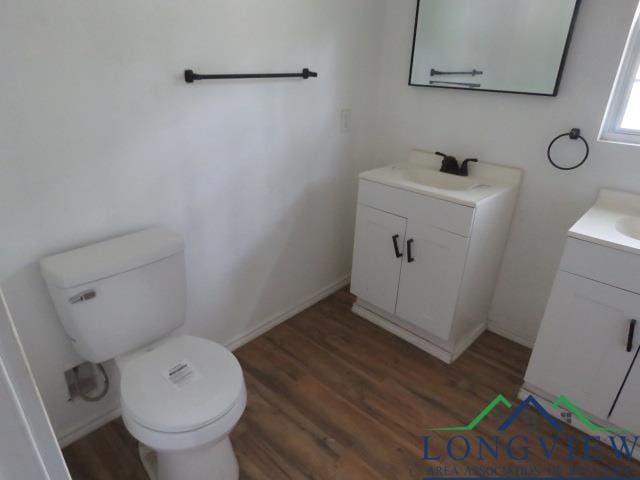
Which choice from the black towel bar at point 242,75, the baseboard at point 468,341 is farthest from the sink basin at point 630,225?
the black towel bar at point 242,75

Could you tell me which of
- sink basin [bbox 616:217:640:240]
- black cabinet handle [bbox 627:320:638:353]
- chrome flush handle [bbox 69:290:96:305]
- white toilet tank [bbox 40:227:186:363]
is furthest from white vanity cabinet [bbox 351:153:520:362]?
chrome flush handle [bbox 69:290:96:305]

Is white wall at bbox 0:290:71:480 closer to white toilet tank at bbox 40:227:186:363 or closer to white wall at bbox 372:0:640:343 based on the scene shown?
white toilet tank at bbox 40:227:186:363

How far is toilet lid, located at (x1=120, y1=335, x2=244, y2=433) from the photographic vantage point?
3.89 ft

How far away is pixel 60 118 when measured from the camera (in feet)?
4.12

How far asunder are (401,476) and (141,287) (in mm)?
1163

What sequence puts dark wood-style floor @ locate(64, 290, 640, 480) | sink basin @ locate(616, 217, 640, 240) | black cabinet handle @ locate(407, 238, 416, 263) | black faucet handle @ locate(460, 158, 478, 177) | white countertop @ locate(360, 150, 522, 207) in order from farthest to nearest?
black faucet handle @ locate(460, 158, 478, 177)
black cabinet handle @ locate(407, 238, 416, 263)
white countertop @ locate(360, 150, 522, 207)
sink basin @ locate(616, 217, 640, 240)
dark wood-style floor @ locate(64, 290, 640, 480)

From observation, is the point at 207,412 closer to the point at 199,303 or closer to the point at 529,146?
the point at 199,303

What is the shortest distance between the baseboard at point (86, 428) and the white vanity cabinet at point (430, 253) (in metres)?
1.34

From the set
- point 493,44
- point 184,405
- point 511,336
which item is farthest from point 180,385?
point 493,44

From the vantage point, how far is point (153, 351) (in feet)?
4.71

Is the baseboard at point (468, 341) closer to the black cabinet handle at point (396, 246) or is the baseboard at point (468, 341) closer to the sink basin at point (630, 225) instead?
the black cabinet handle at point (396, 246)

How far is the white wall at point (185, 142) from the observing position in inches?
48.3

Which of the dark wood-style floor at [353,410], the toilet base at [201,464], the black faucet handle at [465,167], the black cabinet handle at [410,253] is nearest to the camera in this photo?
the toilet base at [201,464]

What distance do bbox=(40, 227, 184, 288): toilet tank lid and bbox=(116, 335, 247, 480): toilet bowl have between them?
0.33 m
